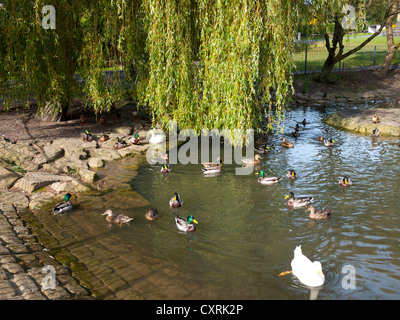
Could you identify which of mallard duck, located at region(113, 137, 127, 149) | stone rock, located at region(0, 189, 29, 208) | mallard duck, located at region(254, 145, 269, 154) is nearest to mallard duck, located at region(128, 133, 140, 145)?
mallard duck, located at region(113, 137, 127, 149)

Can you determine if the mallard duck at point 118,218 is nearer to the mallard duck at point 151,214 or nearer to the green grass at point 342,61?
the mallard duck at point 151,214

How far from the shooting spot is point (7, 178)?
Answer: 11953mm

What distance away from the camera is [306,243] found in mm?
8766

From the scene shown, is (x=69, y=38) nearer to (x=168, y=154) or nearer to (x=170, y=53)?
(x=170, y=53)

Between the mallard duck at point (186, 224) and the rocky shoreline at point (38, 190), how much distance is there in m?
2.70

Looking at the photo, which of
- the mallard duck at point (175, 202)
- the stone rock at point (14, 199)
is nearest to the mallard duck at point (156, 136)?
the mallard duck at point (175, 202)

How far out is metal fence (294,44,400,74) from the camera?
1235 inches

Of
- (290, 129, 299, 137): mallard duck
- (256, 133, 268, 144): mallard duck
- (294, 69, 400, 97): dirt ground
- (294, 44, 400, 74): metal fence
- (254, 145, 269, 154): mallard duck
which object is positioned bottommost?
(254, 145, 269, 154): mallard duck

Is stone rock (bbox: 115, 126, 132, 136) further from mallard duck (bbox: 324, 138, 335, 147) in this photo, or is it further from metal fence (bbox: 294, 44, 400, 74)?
metal fence (bbox: 294, 44, 400, 74)

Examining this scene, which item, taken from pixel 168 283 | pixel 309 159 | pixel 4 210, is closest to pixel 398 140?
pixel 309 159

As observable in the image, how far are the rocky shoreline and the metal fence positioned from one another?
18372 millimetres

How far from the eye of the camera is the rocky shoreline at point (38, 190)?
6.97m

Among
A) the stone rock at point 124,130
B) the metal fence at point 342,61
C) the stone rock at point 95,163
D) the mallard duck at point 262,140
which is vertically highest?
the metal fence at point 342,61

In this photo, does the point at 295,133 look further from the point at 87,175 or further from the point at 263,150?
the point at 87,175
